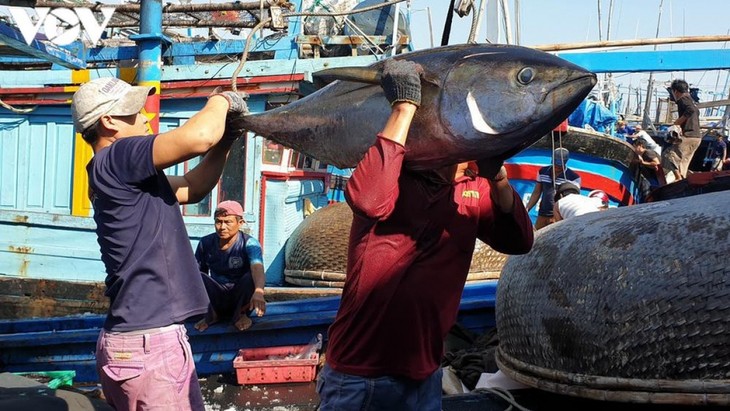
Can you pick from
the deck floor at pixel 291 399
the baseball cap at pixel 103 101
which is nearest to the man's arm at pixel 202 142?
the baseball cap at pixel 103 101

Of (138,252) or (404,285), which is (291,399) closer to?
(138,252)

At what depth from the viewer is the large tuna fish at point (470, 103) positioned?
5.57 ft

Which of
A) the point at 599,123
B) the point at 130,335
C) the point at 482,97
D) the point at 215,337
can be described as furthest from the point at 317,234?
the point at 599,123

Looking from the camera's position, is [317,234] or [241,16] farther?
[241,16]

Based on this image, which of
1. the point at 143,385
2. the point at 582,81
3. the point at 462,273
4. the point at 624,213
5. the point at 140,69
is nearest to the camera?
the point at 582,81

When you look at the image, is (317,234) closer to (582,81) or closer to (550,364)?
(550,364)

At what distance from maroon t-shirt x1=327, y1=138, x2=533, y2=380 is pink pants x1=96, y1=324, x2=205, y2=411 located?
1.96ft

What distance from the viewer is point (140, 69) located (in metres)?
5.77

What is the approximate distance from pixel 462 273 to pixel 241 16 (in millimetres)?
5943

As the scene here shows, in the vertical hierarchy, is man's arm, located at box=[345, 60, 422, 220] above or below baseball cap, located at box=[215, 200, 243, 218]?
above

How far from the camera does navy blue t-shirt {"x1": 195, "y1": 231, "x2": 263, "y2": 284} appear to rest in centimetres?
507

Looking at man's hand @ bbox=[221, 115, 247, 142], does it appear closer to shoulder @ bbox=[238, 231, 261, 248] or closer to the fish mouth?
the fish mouth

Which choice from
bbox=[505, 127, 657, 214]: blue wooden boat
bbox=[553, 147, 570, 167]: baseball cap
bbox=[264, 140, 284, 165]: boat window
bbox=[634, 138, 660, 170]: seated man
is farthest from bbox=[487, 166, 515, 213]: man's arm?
bbox=[634, 138, 660, 170]: seated man

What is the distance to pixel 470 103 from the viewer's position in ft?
5.67
